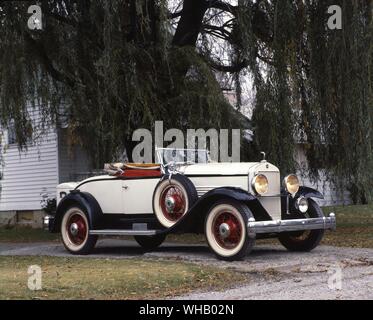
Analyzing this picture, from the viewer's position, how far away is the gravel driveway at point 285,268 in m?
7.33

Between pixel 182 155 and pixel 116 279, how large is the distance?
375cm

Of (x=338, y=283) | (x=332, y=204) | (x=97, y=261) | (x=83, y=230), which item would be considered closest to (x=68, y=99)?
(x=83, y=230)

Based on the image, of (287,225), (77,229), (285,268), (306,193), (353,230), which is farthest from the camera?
(353,230)

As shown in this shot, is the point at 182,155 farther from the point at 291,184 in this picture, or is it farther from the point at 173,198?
the point at 291,184

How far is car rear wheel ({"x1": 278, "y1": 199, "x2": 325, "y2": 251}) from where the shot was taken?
35.5ft

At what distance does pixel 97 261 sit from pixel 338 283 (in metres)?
4.10

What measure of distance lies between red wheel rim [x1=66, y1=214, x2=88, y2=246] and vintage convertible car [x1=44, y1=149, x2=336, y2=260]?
0.02m

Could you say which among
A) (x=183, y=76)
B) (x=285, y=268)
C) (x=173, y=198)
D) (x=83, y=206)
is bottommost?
(x=285, y=268)

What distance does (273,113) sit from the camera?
12.1 meters

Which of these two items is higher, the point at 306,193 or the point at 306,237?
the point at 306,193

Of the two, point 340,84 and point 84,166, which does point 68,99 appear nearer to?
point 340,84

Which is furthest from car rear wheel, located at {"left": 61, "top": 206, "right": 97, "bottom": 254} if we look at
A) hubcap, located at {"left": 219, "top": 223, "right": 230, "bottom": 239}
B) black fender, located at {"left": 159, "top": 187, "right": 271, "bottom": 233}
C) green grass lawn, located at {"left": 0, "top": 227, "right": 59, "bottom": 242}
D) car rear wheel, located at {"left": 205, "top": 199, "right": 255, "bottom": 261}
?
green grass lawn, located at {"left": 0, "top": 227, "right": 59, "bottom": 242}

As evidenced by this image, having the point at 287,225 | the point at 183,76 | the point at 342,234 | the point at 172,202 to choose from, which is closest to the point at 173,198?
the point at 172,202

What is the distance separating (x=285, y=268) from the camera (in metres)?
9.16
